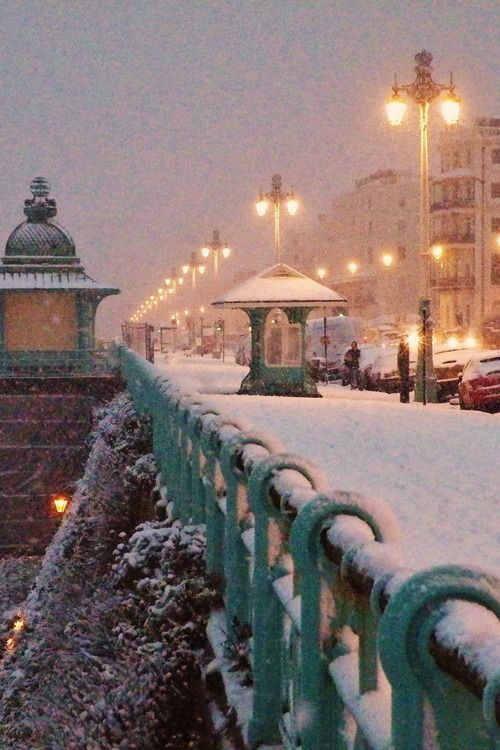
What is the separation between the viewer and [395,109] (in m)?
24.6

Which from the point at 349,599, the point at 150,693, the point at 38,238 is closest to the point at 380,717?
the point at 349,599

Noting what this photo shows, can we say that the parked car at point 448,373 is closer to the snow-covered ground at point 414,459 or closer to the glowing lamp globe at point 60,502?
the snow-covered ground at point 414,459

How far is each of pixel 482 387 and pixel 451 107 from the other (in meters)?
6.56

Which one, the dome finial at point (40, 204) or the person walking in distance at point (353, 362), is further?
the dome finial at point (40, 204)

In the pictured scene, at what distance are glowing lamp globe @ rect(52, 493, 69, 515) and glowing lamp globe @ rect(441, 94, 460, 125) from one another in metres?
14.1

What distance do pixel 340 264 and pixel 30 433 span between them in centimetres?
8672

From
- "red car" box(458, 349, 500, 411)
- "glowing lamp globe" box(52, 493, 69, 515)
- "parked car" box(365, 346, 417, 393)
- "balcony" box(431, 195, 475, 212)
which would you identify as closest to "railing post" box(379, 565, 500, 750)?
"red car" box(458, 349, 500, 411)

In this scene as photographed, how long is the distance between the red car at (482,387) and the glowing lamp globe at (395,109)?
6121 millimetres

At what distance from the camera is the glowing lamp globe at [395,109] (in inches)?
967

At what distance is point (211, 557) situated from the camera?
705 cm

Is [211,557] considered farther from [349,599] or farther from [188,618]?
[349,599]

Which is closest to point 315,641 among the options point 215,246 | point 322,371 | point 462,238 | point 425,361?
point 425,361

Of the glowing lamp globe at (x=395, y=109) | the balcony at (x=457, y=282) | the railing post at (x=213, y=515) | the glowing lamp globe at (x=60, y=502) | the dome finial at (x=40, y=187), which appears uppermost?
the dome finial at (x=40, y=187)

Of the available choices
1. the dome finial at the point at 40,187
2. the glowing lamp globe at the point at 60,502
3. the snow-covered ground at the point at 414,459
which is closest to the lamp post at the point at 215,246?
the dome finial at the point at 40,187
